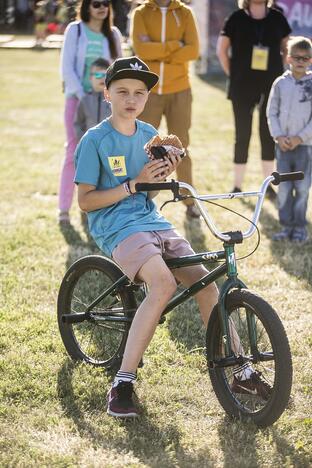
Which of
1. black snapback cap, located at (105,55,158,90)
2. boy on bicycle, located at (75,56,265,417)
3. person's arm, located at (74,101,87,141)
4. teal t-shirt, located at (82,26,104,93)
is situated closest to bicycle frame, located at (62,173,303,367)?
boy on bicycle, located at (75,56,265,417)

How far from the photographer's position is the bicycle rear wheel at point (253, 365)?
3.35 meters

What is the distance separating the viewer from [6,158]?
999cm

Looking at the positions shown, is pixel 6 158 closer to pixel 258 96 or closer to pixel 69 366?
pixel 258 96

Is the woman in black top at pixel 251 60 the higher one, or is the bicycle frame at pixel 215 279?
the woman in black top at pixel 251 60

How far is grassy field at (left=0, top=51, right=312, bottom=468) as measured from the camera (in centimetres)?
338

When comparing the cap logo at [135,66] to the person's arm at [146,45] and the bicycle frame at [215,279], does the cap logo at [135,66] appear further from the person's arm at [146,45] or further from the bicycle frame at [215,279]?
→ the person's arm at [146,45]

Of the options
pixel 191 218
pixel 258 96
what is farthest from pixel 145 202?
pixel 258 96

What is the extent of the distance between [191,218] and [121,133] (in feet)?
10.9

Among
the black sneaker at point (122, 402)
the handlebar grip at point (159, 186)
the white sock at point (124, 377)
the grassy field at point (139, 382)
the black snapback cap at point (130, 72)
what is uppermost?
the black snapback cap at point (130, 72)

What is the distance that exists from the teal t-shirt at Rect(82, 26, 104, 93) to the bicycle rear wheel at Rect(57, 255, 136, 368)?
2696 millimetres

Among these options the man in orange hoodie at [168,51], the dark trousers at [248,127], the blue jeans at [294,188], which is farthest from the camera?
the dark trousers at [248,127]

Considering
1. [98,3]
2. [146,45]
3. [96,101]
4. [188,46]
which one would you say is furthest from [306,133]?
[98,3]

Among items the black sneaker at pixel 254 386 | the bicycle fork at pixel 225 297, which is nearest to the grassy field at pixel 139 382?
the black sneaker at pixel 254 386

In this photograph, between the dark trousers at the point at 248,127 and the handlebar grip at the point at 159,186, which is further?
the dark trousers at the point at 248,127
